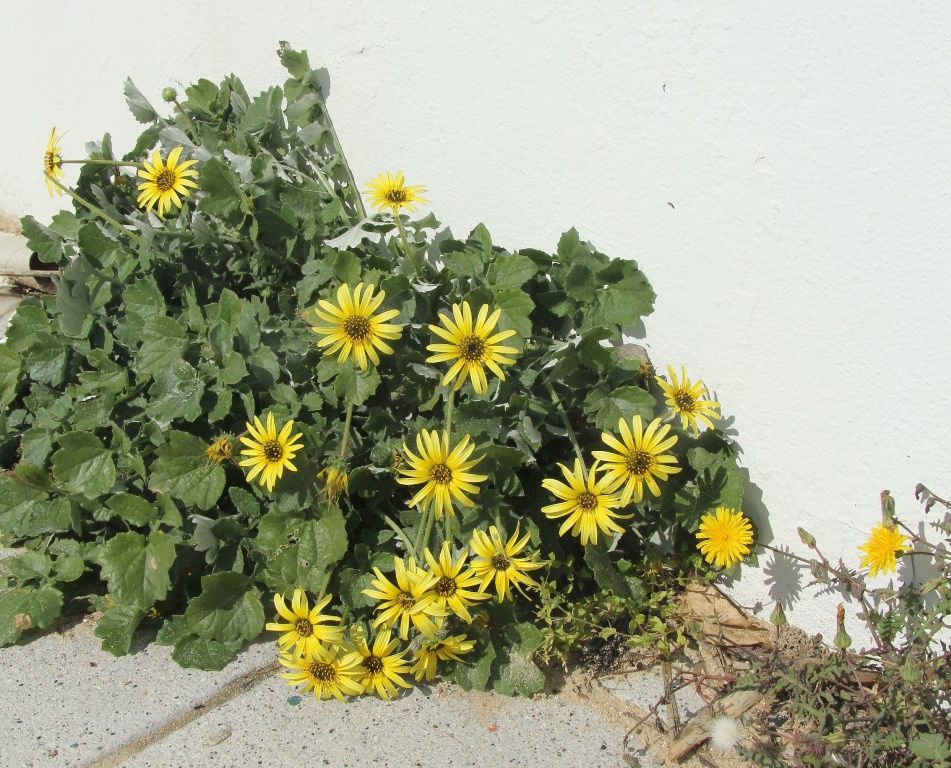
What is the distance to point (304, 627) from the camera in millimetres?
2443

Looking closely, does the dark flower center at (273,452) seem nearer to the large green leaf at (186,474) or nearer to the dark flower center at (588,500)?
the large green leaf at (186,474)

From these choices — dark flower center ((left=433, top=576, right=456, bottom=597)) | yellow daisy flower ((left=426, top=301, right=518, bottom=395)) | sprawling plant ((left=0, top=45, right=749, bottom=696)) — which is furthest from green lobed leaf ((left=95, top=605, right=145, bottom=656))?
yellow daisy flower ((left=426, top=301, right=518, bottom=395))

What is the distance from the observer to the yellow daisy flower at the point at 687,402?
2.59 m

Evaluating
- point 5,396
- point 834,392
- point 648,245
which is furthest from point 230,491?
point 834,392

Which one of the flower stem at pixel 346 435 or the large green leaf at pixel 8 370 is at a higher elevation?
the flower stem at pixel 346 435

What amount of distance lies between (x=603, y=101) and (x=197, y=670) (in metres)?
1.88

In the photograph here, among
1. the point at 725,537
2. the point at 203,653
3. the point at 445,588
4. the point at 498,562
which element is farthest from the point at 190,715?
the point at 725,537

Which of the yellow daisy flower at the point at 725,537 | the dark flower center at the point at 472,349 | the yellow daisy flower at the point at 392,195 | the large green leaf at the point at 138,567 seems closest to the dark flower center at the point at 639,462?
the yellow daisy flower at the point at 725,537

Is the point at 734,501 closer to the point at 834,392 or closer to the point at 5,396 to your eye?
the point at 834,392

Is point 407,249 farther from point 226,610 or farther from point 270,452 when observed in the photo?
point 226,610

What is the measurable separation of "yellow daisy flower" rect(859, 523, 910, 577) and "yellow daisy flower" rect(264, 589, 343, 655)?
4.13 feet

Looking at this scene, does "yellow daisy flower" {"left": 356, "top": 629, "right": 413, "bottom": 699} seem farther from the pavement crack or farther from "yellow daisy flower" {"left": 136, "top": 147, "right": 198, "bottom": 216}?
"yellow daisy flower" {"left": 136, "top": 147, "right": 198, "bottom": 216}

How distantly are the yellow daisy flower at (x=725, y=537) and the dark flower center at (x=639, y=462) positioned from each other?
242 millimetres

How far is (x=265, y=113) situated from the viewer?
3486 mm
